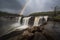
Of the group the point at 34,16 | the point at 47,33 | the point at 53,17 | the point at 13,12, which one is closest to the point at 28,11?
the point at 34,16

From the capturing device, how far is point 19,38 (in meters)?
1.59

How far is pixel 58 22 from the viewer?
5.40ft

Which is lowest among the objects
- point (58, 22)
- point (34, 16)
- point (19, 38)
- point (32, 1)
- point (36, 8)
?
point (19, 38)

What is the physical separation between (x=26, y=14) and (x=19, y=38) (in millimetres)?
419

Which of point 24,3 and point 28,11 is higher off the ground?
point 24,3

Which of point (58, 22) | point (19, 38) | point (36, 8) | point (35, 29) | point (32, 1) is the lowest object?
point (19, 38)

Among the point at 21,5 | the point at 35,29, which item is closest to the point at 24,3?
the point at 21,5

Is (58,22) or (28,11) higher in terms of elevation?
(28,11)

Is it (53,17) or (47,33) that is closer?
(53,17)

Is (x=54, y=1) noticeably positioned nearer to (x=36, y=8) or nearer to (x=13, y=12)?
(x=36, y=8)

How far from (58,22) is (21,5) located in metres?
0.71

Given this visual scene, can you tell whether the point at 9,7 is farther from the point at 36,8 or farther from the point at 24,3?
the point at 36,8

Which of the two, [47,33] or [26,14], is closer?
[26,14]

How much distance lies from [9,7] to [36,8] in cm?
46
